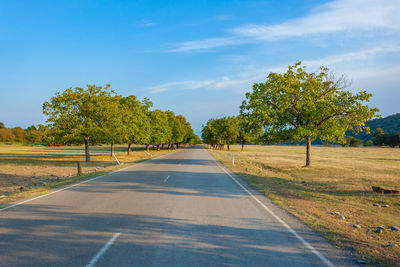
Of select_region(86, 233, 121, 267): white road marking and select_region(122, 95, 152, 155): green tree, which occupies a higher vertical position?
select_region(122, 95, 152, 155): green tree

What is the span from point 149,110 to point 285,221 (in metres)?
47.8

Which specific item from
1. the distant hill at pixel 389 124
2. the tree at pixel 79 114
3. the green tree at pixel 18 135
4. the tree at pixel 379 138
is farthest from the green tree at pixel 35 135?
the distant hill at pixel 389 124

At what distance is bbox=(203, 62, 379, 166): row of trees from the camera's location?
22.5 m

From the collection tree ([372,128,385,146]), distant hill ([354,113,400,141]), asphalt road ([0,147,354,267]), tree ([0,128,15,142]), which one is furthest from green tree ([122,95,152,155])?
distant hill ([354,113,400,141])

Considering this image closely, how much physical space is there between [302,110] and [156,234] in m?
21.6

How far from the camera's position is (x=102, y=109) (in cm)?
3000

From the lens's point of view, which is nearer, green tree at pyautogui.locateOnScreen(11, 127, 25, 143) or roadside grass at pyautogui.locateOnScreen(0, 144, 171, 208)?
roadside grass at pyautogui.locateOnScreen(0, 144, 171, 208)

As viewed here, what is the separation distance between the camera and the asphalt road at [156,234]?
14.6ft

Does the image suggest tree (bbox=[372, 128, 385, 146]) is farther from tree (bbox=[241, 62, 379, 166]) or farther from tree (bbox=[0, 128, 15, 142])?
tree (bbox=[0, 128, 15, 142])

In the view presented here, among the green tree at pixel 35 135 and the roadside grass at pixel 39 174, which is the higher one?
the green tree at pixel 35 135

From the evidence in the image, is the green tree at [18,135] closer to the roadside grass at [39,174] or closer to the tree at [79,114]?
the roadside grass at [39,174]

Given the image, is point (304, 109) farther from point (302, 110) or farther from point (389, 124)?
point (389, 124)

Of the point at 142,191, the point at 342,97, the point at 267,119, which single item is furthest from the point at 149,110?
the point at 142,191

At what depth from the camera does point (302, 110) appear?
2436 cm
